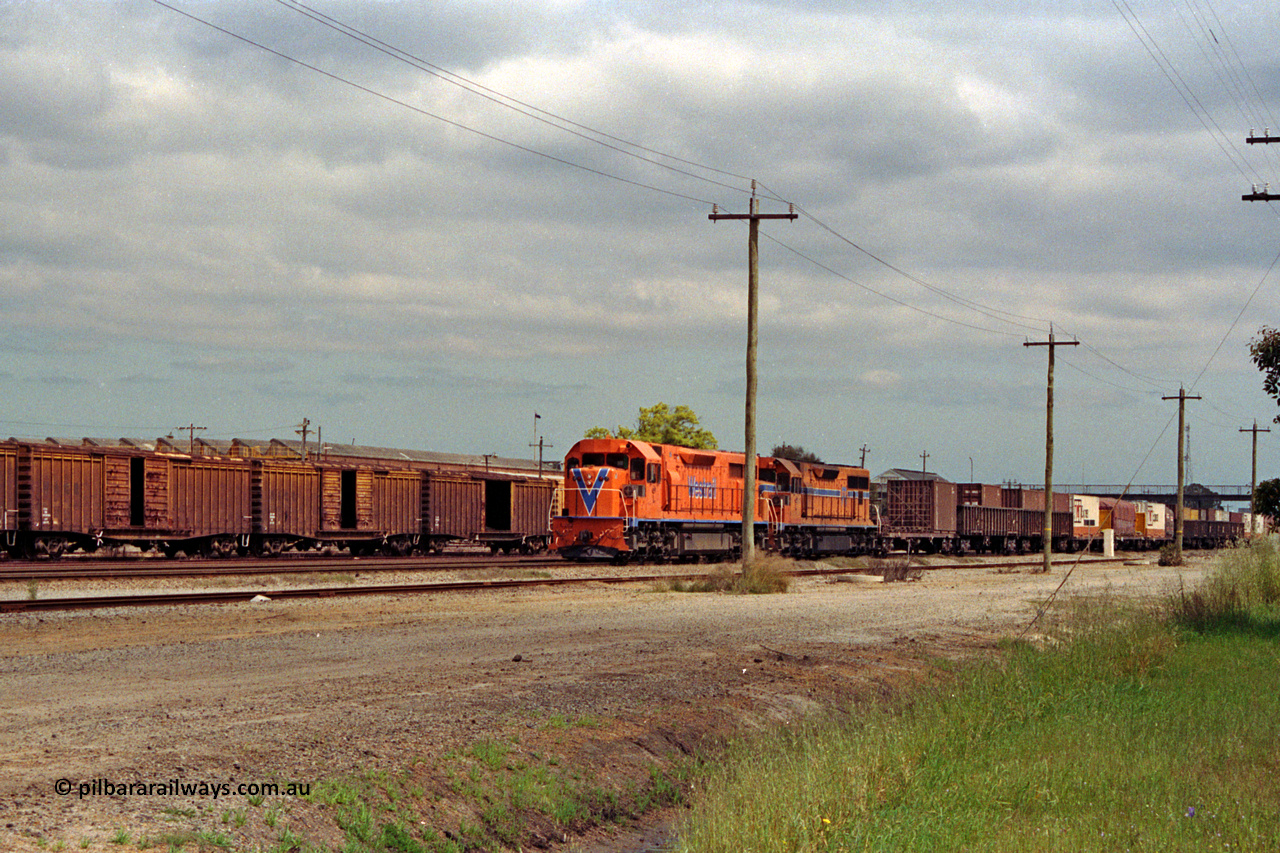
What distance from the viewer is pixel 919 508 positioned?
190 feet

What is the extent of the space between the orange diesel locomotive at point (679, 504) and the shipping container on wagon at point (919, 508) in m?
10.0

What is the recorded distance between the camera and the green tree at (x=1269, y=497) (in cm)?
2398

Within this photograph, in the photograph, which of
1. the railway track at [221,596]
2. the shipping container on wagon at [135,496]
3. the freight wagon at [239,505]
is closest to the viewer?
the railway track at [221,596]

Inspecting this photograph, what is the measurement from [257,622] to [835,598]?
13.0 meters

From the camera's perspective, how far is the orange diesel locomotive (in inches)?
1447

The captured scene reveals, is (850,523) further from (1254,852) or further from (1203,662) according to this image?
(1254,852)

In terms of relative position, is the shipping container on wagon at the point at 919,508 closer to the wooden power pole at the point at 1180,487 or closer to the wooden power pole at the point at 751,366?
the wooden power pole at the point at 1180,487

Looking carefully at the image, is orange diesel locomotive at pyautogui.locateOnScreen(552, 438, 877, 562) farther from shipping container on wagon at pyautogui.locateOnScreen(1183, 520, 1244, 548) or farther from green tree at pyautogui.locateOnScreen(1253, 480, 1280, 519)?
shipping container on wagon at pyautogui.locateOnScreen(1183, 520, 1244, 548)

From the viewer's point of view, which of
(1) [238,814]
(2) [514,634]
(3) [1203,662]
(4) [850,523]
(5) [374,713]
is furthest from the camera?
(4) [850,523]

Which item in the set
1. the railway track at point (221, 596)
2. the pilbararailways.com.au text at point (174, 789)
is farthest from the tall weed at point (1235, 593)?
the pilbararailways.com.au text at point (174, 789)

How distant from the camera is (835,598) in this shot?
25.8 meters

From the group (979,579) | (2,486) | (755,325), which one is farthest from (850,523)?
(2,486)

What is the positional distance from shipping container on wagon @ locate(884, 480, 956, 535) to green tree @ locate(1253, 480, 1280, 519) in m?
31.6

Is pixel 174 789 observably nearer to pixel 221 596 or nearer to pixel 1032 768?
pixel 1032 768
